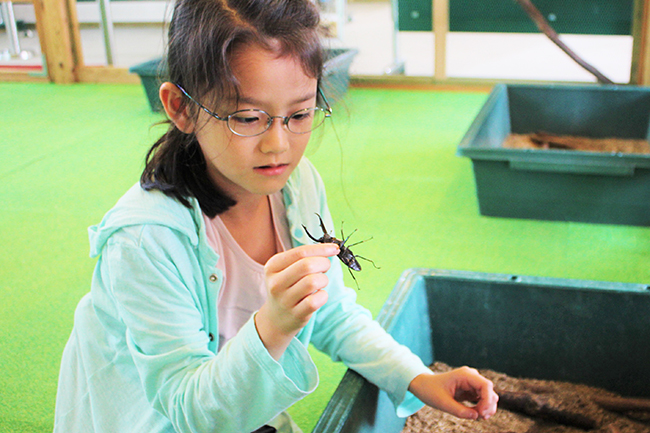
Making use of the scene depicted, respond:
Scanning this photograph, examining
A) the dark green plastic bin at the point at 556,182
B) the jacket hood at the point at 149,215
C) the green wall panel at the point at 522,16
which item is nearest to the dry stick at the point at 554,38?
the green wall panel at the point at 522,16

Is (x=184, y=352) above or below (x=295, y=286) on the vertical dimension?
below

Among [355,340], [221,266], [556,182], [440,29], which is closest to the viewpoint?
[221,266]

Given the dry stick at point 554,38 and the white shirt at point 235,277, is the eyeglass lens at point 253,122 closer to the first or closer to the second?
the white shirt at point 235,277

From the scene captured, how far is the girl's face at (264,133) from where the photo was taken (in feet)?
2.59

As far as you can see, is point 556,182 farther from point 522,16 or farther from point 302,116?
point 522,16

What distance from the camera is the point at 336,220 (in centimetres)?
212

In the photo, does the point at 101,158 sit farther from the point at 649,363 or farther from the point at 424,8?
the point at 649,363

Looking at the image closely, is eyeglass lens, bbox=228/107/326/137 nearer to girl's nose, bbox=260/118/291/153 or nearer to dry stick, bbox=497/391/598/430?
girl's nose, bbox=260/118/291/153

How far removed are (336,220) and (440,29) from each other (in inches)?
94.7

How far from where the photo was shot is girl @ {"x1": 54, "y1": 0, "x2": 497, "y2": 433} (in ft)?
2.54

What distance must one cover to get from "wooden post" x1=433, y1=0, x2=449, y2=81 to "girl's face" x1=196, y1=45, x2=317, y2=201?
3.47 metres

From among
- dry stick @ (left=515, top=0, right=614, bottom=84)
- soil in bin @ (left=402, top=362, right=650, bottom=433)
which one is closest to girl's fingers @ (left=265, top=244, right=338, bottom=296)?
soil in bin @ (left=402, top=362, right=650, bottom=433)

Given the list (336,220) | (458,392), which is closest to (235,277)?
(458,392)

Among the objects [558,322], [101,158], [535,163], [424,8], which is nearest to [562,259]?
[535,163]
